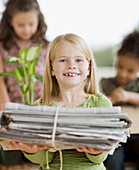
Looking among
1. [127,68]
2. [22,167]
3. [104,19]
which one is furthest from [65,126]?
[104,19]

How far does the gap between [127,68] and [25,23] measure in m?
0.73

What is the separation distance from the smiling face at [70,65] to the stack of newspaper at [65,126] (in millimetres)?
178

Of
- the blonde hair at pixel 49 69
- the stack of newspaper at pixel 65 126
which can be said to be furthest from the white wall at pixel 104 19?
the stack of newspaper at pixel 65 126

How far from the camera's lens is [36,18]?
5.56 ft

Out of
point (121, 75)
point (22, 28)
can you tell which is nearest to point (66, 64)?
point (22, 28)

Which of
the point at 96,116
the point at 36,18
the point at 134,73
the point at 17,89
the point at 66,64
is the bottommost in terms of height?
the point at 17,89

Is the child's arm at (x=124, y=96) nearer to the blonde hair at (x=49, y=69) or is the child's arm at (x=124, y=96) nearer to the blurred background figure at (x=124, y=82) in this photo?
the blurred background figure at (x=124, y=82)

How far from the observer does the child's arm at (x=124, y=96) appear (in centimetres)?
168

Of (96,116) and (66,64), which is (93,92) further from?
(96,116)

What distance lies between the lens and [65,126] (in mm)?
721

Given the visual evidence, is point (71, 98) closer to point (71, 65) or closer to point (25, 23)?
point (71, 65)

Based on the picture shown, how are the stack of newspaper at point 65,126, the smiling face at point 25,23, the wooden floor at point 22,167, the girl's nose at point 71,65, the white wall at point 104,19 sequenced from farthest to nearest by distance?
the white wall at point 104,19 → the wooden floor at point 22,167 → the smiling face at point 25,23 → the girl's nose at point 71,65 → the stack of newspaper at point 65,126

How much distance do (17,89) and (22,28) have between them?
407 millimetres

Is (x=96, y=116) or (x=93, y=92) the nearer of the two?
(x=96, y=116)
